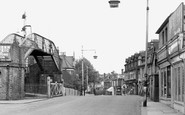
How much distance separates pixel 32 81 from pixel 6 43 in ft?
35.2

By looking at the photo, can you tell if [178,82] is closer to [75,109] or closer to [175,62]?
[175,62]

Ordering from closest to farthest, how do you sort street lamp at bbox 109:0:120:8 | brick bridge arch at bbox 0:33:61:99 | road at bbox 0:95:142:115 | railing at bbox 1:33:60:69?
street lamp at bbox 109:0:120:8, road at bbox 0:95:142:115, brick bridge arch at bbox 0:33:61:99, railing at bbox 1:33:60:69

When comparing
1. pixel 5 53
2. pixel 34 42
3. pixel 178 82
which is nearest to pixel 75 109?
pixel 178 82

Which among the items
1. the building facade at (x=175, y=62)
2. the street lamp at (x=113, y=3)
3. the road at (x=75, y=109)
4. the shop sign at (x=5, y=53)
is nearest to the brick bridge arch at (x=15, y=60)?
the shop sign at (x=5, y=53)

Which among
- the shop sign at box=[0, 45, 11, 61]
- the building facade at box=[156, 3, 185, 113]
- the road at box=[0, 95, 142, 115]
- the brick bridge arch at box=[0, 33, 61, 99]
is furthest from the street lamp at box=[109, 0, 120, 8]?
the shop sign at box=[0, 45, 11, 61]

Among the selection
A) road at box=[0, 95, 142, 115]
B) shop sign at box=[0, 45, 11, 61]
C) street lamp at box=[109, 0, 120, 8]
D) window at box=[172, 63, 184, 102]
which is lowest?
road at box=[0, 95, 142, 115]

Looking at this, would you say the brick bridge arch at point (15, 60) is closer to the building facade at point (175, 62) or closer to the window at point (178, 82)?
the building facade at point (175, 62)

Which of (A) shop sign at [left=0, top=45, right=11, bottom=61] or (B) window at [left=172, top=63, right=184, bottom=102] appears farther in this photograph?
(A) shop sign at [left=0, top=45, right=11, bottom=61]

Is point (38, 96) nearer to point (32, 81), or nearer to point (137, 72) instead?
point (32, 81)

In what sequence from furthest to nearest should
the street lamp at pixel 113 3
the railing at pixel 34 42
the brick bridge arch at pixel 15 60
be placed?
the railing at pixel 34 42
the brick bridge arch at pixel 15 60
the street lamp at pixel 113 3

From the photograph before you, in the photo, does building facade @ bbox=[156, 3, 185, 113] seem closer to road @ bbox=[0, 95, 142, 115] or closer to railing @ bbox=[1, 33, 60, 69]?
road @ bbox=[0, 95, 142, 115]

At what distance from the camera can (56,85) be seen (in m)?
38.0

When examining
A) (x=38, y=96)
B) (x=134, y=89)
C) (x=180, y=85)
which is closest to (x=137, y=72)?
(x=134, y=89)

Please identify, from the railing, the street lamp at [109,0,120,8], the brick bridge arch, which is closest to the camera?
the street lamp at [109,0,120,8]
